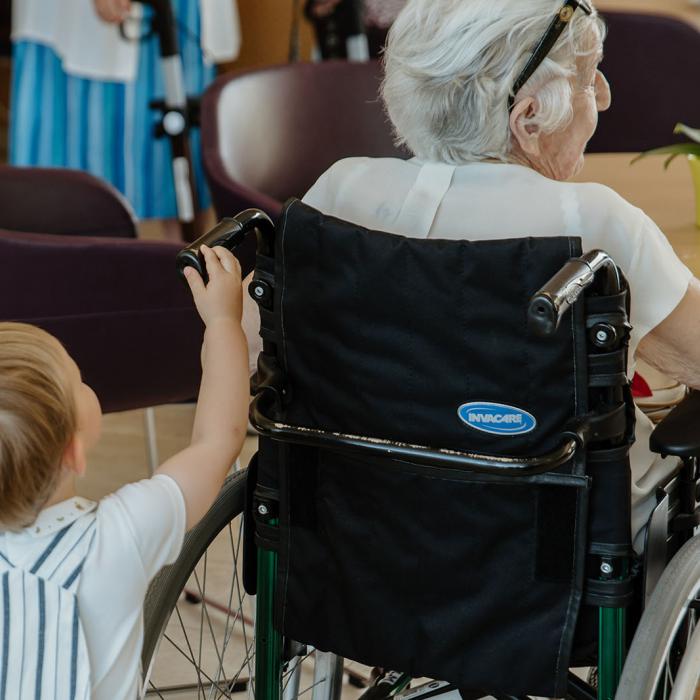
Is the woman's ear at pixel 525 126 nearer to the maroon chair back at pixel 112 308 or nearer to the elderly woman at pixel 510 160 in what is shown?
the elderly woman at pixel 510 160

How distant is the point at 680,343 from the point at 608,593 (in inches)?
10.7

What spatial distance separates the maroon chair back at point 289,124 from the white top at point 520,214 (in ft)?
3.83

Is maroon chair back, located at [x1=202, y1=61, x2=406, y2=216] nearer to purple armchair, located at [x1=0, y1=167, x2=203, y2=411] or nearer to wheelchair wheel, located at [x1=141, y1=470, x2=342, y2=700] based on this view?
purple armchair, located at [x1=0, y1=167, x2=203, y2=411]

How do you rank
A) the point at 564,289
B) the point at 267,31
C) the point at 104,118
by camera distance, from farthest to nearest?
the point at 267,31 → the point at 104,118 → the point at 564,289

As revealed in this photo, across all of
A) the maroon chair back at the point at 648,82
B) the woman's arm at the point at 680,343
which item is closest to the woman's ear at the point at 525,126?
the woman's arm at the point at 680,343

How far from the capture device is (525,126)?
137 centimetres

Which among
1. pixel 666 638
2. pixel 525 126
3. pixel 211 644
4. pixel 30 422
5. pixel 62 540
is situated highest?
pixel 525 126

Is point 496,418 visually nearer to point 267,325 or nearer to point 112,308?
point 267,325

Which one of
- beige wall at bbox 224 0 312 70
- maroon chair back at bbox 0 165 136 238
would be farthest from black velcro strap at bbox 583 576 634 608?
beige wall at bbox 224 0 312 70

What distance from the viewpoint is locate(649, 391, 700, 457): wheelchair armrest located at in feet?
4.16

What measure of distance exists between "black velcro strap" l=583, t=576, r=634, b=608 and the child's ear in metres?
0.51

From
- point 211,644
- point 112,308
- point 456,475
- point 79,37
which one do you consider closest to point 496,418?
point 456,475

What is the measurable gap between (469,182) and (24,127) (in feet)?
9.76

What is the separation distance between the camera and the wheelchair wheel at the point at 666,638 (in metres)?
1.18
